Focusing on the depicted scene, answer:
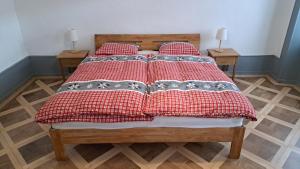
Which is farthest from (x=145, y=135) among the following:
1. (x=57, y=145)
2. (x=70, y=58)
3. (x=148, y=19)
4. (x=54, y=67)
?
(x=54, y=67)

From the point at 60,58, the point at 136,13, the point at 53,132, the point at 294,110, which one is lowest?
the point at 294,110

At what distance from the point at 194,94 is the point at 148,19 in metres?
1.87

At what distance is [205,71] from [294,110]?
1.32 metres

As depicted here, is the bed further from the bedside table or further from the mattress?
the bedside table

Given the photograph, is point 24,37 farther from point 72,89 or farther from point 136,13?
point 72,89

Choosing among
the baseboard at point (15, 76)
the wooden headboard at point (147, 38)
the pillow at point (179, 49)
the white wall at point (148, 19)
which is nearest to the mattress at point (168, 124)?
the pillow at point (179, 49)

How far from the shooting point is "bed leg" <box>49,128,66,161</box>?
1861 mm

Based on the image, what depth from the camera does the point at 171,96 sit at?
6.32 ft

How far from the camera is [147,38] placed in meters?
3.45

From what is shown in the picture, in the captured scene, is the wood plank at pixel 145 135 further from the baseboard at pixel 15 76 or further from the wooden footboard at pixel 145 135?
the baseboard at pixel 15 76

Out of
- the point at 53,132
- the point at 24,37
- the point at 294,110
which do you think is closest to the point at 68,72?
the point at 24,37

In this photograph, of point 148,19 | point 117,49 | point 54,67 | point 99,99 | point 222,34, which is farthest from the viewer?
point 54,67

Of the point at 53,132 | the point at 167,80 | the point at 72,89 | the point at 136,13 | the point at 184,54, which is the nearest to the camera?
the point at 53,132

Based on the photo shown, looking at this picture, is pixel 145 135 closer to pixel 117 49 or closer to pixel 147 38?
pixel 117 49
